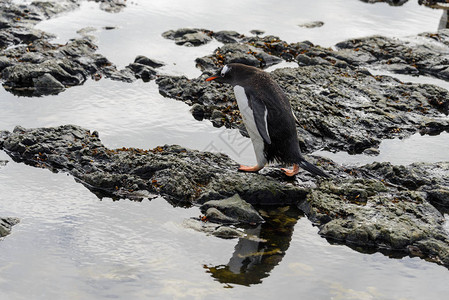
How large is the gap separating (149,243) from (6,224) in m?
1.78

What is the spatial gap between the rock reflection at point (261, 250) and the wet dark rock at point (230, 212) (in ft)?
0.57

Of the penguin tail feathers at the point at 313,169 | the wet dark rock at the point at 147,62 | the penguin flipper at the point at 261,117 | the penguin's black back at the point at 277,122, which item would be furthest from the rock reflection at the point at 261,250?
the wet dark rock at the point at 147,62

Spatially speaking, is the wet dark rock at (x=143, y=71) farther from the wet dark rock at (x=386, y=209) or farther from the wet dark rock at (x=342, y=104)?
the wet dark rock at (x=386, y=209)

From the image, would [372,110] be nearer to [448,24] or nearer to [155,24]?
[155,24]

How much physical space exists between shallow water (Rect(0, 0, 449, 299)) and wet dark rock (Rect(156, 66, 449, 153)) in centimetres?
39

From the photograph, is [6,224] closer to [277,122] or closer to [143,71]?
[277,122]

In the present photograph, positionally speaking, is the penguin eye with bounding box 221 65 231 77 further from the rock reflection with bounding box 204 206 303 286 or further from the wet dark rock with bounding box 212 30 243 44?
the wet dark rock with bounding box 212 30 243 44

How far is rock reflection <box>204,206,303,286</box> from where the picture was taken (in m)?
6.84

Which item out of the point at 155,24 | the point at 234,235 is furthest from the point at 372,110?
the point at 155,24

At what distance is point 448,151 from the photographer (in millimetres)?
10594

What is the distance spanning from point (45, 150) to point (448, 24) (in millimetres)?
14015

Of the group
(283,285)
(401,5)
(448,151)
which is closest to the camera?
(283,285)

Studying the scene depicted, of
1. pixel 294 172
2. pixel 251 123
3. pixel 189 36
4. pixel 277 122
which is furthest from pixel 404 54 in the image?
pixel 251 123

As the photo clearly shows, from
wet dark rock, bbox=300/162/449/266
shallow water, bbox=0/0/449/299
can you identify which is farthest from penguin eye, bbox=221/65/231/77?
wet dark rock, bbox=300/162/449/266
